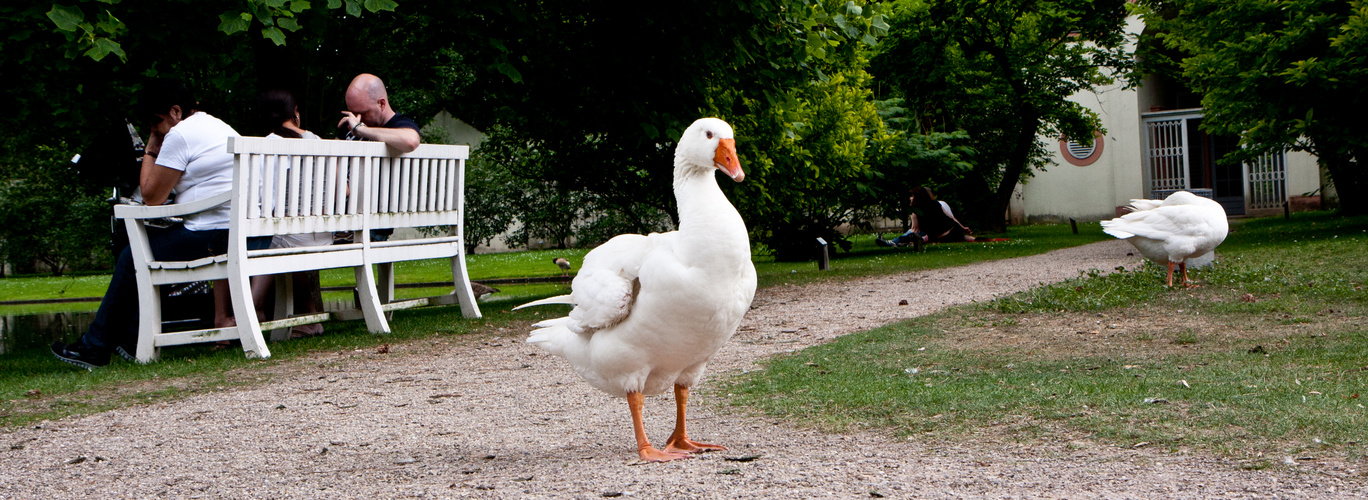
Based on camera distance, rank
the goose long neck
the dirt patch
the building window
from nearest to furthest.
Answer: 1. the goose long neck
2. the dirt patch
3. the building window

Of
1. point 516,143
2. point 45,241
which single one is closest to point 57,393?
point 516,143

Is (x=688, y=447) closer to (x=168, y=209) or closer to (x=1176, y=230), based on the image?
(x=168, y=209)

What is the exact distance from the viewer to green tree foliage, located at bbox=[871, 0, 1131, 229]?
893 inches

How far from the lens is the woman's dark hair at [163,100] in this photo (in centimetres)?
687

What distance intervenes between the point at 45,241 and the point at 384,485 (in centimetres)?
2764

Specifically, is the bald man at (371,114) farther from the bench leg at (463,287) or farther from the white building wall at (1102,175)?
the white building wall at (1102,175)

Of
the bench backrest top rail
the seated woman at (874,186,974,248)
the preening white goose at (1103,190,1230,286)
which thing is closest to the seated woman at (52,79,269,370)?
the bench backrest top rail

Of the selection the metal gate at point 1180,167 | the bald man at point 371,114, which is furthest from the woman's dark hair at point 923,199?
the bald man at point 371,114

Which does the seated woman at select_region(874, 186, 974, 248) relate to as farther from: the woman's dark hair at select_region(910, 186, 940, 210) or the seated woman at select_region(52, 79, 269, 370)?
the seated woman at select_region(52, 79, 269, 370)

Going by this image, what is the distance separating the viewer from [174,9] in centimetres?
735

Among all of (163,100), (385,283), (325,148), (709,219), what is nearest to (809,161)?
(385,283)

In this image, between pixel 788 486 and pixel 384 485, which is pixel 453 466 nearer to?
pixel 384 485

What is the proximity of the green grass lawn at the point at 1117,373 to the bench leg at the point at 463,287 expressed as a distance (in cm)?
303

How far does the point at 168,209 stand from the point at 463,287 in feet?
8.02
